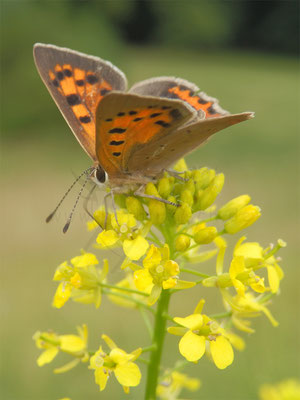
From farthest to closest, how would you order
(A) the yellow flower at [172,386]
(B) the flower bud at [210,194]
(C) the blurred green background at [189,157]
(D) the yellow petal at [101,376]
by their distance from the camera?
(C) the blurred green background at [189,157] → (A) the yellow flower at [172,386] → (B) the flower bud at [210,194] → (D) the yellow petal at [101,376]

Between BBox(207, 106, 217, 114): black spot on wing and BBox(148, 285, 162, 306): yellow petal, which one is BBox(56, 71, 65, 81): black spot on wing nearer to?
BBox(207, 106, 217, 114): black spot on wing

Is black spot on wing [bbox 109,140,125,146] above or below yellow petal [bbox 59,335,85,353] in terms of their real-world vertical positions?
above

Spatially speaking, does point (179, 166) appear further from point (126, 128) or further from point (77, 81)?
point (77, 81)

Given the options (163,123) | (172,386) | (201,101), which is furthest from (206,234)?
(172,386)

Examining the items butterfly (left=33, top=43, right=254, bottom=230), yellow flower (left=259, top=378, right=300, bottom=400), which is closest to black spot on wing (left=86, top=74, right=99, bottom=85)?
butterfly (left=33, top=43, right=254, bottom=230)

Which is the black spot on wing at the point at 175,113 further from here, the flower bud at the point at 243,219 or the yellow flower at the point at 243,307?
the yellow flower at the point at 243,307

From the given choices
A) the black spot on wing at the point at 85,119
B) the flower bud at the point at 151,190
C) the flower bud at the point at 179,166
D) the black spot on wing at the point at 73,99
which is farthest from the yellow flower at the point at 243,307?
the black spot on wing at the point at 73,99

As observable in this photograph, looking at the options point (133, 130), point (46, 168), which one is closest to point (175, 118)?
point (133, 130)
